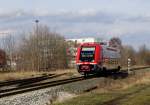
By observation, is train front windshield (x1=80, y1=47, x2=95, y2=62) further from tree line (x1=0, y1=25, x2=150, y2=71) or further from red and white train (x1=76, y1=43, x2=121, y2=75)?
tree line (x1=0, y1=25, x2=150, y2=71)

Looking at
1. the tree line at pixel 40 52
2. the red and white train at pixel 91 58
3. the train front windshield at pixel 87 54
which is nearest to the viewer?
the red and white train at pixel 91 58

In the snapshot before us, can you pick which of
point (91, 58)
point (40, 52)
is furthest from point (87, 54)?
point (40, 52)

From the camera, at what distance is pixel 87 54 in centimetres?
3931

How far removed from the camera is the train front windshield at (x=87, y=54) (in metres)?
38.9

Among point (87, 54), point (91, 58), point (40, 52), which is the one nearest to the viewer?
point (91, 58)

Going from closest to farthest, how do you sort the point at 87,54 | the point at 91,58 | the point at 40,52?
the point at 91,58 < the point at 87,54 < the point at 40,52

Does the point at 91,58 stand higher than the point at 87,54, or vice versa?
the point at 87,54

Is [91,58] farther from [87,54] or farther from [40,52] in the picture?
[40,52]

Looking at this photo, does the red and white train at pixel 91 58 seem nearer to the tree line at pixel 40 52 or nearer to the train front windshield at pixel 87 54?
the train front windshield at pixel 87 54

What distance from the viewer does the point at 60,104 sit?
17.1 m

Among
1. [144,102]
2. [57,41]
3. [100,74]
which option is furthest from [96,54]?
[57,41]

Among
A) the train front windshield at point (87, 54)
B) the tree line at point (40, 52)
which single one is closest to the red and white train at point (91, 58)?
the train front windshield at point (87, 54)

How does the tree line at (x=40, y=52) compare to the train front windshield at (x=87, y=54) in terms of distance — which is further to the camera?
the tree line at (x=40, y=52)

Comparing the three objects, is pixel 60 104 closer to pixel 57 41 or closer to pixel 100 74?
pixel 100 74
